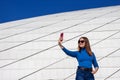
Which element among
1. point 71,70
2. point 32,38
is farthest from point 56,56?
point 32,38

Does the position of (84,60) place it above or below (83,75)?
above

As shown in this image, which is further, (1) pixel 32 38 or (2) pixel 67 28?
(2) pixel 67 28

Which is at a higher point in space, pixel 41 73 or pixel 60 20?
pixel 60 20

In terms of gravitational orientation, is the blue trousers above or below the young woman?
below

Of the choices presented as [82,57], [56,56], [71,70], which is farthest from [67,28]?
[82,57]

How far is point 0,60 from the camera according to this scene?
12547mm

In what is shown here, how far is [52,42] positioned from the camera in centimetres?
1357

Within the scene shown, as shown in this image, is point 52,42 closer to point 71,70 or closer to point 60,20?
point 71,70

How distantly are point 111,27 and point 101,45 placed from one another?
6.09 feet

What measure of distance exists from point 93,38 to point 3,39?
10.2ft

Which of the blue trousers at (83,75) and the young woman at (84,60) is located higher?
the young woman at (84,60)

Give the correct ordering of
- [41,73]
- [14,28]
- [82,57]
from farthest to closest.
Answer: [14,28] < [41,73] < [82,57]

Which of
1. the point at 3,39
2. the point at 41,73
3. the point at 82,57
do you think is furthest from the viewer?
the point at 3,39

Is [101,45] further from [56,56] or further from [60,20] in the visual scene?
[60,20]
